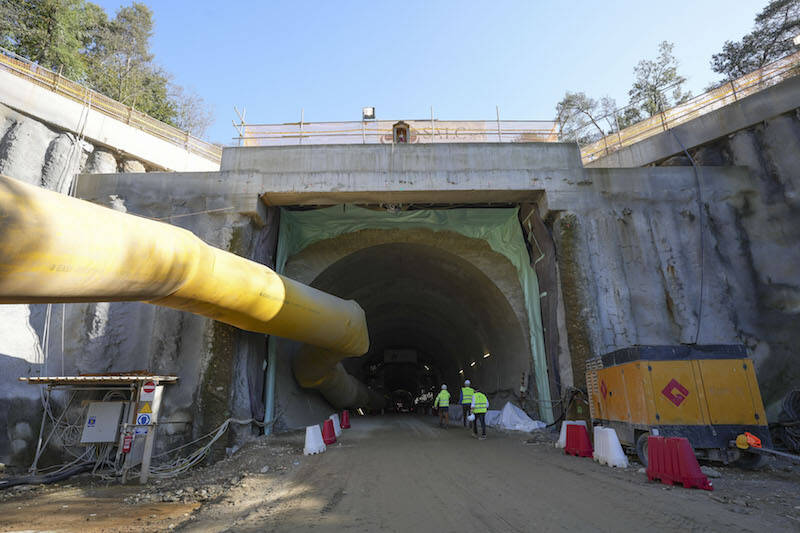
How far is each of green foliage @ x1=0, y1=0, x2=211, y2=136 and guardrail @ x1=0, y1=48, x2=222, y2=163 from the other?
1120 cm

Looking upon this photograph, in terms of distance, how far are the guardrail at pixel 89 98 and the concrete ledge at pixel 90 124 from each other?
0.47m

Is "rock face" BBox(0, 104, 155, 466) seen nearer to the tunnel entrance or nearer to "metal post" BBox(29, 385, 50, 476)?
"metal post" BBox(29, 385, 50, 476)

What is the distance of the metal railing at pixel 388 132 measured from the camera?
43.5 ft

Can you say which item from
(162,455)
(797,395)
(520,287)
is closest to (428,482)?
(162,455)

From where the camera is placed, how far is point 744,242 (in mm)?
11297

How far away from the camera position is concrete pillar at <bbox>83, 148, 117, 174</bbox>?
12.1 m

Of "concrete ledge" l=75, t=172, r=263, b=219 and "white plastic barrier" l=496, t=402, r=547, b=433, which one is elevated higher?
"concrete ledge" l=75, t=172, r=263, b=219

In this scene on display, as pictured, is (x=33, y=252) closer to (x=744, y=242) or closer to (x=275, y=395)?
(x=275, y=395)

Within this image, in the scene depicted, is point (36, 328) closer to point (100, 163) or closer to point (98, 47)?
point (100, 163)

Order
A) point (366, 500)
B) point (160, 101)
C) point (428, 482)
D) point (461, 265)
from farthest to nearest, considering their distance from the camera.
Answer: point (160, 101)
point (461, 265)
point (428, 482)
point (366, 500)

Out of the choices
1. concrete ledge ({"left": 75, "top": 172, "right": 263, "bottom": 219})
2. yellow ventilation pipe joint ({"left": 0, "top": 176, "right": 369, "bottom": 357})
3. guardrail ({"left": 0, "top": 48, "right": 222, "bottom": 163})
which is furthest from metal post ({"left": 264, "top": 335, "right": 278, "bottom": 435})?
guardrail ({"left": 0, "top": 48, "right": 222, "bottom": 163})

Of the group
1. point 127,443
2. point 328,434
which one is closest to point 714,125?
point 328,434

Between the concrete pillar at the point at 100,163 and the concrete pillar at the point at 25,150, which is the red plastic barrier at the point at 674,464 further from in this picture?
the concrete pillar at the point at 100,163

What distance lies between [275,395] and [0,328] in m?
6.31
